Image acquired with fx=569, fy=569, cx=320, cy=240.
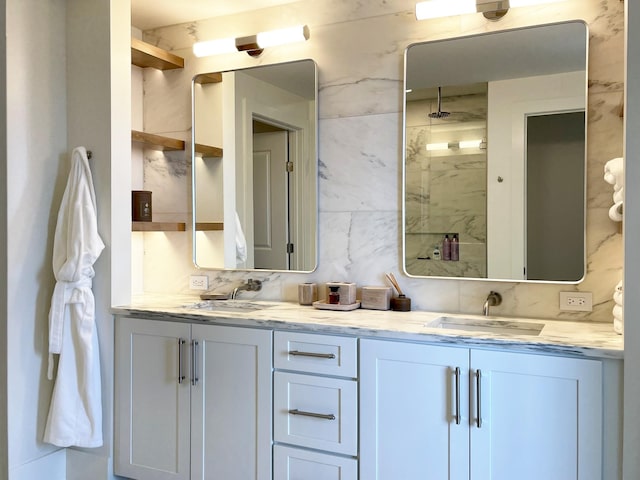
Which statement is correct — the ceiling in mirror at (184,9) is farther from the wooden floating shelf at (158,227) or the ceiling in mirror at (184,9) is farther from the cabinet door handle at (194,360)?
the cabinet door handle at (194,360)

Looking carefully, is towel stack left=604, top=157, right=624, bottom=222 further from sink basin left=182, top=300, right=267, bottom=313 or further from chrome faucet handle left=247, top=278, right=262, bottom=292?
chrome faucet handle left=247, top=278, right=262, bottom=292

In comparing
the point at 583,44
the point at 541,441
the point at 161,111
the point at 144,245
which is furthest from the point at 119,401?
the point at 583,44

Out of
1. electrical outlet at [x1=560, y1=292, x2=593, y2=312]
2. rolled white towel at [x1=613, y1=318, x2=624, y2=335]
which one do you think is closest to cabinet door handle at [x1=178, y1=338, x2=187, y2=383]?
electrical outlet at [x1=560, y1=292, x2=593, y2=312]

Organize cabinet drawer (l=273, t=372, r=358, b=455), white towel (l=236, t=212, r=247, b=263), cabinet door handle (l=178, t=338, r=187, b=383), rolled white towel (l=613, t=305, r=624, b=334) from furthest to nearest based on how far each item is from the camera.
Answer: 1. white towel (l=236, t=212, r=247, b=263)
2. cabinet door handle (l=178, t=338, r=187, b=383)
3. cabinet drawer (l=273, t=372, r=358, b=455)
4. rolled white towel (l=613, t=305, r=624, b=334)

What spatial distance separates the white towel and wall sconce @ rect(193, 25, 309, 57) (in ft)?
2.89

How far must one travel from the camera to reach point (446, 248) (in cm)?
255

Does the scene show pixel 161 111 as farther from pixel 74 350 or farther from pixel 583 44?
pixel 583 44

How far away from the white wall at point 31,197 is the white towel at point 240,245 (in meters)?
0.88

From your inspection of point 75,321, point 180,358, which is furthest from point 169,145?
point 180,358

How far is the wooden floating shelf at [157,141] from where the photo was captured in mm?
2920

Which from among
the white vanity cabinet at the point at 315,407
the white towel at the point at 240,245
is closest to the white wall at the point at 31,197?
the white towel at the point at 240,245

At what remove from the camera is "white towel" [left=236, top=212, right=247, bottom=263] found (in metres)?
3.02

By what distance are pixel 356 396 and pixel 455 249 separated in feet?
2.67

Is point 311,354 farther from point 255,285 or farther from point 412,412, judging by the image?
point 255,285
